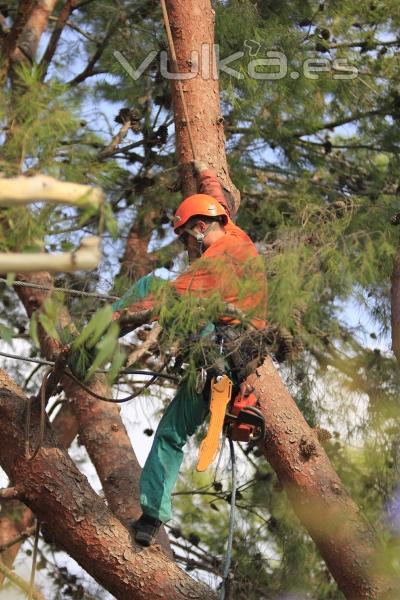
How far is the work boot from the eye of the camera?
3639 millimetres

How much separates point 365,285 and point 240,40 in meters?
1.86

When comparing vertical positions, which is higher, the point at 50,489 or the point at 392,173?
the point at 392,173

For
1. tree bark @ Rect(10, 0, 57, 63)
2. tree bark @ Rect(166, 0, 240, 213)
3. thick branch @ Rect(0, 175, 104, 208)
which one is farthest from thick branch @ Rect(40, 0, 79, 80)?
thick branch @ Rect(0, 175, 104, 208)

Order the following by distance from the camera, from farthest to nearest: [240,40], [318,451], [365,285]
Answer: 1. [240,40]
2. [318,451]
3. [365,285]

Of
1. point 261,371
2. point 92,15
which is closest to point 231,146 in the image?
point 92,15

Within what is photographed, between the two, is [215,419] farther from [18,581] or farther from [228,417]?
[18,581]

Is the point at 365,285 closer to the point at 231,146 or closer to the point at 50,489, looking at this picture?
the point at 50,489

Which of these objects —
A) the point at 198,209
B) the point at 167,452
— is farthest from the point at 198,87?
the point at 167,452

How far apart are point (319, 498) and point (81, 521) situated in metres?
0.96

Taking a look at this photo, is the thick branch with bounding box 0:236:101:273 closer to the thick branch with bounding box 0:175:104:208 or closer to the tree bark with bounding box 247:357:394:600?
the thick branch with bounding box 0:175:104:208

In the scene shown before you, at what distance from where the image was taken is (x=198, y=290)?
9.98ft

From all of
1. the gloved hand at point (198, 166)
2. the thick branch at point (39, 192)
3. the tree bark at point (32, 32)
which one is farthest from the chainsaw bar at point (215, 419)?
the tree bark at point (32, 32)

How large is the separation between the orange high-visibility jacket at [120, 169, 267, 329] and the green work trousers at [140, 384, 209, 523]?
485 millimetres

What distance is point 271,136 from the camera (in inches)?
220
